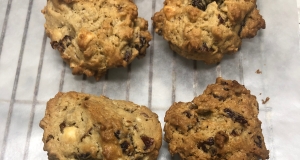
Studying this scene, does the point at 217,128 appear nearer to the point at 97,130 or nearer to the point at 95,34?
the point at 97,130

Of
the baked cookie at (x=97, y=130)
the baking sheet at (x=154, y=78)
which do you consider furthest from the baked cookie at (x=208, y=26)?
the baked cookie at (x=97, y=130)

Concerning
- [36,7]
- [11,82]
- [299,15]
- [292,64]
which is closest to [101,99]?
[11,82]

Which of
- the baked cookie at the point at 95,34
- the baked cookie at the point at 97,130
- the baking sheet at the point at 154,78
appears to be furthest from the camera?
the baking sheet at the point at 154,78

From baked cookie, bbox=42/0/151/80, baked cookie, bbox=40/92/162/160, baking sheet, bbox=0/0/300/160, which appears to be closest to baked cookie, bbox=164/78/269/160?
baked cookie, bbox=40/92/162/160

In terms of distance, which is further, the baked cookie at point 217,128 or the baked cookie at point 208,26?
the baked cookie at point 208,26

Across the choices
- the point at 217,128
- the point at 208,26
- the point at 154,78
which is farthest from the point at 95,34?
the point at 217,128

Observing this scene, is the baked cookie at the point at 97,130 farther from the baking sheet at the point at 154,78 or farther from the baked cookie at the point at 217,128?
the baking sheet at the point at 154,78
